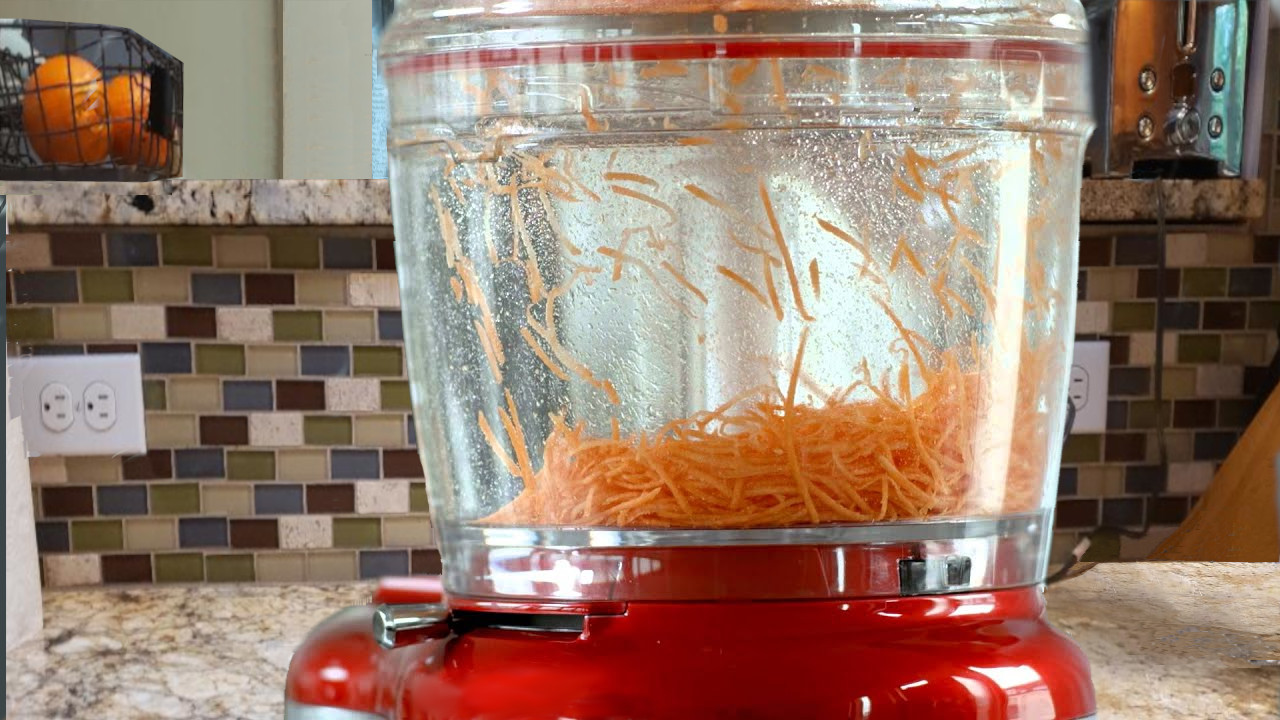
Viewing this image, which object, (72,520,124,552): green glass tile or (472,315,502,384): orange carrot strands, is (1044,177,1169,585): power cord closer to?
(472,315,502,384): orange carrot strands

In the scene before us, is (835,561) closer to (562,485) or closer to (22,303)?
(562,485)

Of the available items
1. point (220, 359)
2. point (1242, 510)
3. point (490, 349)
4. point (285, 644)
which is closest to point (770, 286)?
point (490, 349)

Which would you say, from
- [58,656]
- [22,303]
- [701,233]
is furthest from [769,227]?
[22,303]

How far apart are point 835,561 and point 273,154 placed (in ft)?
2.36

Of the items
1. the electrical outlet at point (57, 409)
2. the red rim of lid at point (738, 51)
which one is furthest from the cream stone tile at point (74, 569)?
the red rim of lid at point (738, 51)

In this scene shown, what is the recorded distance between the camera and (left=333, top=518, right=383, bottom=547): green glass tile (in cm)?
99

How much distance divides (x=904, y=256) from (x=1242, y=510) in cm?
71

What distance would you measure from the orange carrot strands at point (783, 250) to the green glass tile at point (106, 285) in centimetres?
69

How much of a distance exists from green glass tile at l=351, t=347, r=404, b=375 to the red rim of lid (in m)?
0.54

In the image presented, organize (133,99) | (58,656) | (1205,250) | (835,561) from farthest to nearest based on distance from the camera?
1. (1205,250)
2. (133,99)
3. (58,656)
4. (835,561)

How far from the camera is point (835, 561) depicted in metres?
0.42

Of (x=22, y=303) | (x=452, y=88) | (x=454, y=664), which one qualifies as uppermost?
(x=452, y=88)

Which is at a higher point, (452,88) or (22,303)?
(452,88)

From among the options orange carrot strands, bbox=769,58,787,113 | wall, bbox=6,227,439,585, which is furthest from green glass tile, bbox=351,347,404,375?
orange carrot strands, bbox=769,58,787,113
